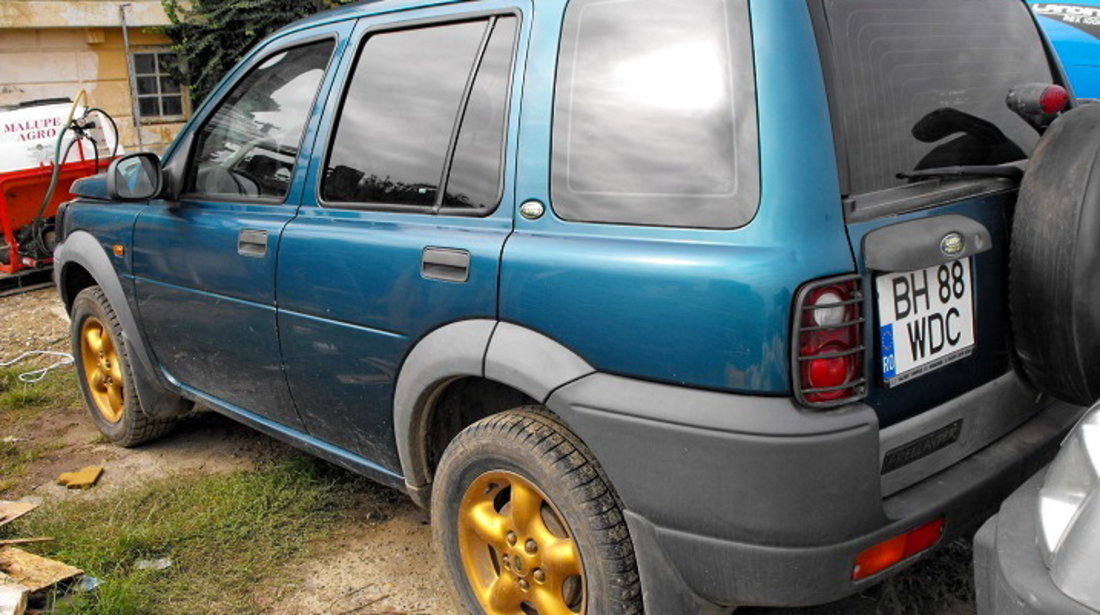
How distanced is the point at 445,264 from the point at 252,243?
3.25ft

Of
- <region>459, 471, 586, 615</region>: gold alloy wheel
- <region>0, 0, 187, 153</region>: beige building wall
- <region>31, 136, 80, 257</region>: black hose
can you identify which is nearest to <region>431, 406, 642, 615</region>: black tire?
<region>459, 471, 586, 615</region>: gold alloy wheel

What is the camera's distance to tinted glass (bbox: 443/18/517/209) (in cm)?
258

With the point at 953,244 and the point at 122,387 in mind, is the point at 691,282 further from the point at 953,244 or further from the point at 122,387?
the point at 122,387

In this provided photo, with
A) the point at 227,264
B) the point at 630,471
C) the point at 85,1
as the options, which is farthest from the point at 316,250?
the point at 85,1

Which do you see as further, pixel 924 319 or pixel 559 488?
pixel 559 488

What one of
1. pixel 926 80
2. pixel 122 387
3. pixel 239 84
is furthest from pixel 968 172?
pixel 122 387

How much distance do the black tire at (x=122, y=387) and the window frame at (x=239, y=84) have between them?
933 mm

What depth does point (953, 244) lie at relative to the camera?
7.10 ft

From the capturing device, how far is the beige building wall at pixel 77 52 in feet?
37.8

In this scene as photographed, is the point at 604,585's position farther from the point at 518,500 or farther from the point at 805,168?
the point at 805,168

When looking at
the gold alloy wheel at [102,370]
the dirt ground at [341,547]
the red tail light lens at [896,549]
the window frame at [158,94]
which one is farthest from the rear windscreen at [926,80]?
the window frame at [158,94]

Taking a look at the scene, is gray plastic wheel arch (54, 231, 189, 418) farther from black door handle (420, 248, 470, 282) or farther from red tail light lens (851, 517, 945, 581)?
red tail light lens (851, 517, 945, 581)

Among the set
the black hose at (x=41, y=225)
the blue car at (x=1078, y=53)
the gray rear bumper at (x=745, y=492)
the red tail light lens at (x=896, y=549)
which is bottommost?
the red tail light lens at (x=896, y=549)

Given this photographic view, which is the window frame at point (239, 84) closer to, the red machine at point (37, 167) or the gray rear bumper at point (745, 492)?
the gray rear bumper at point (745, 492)
